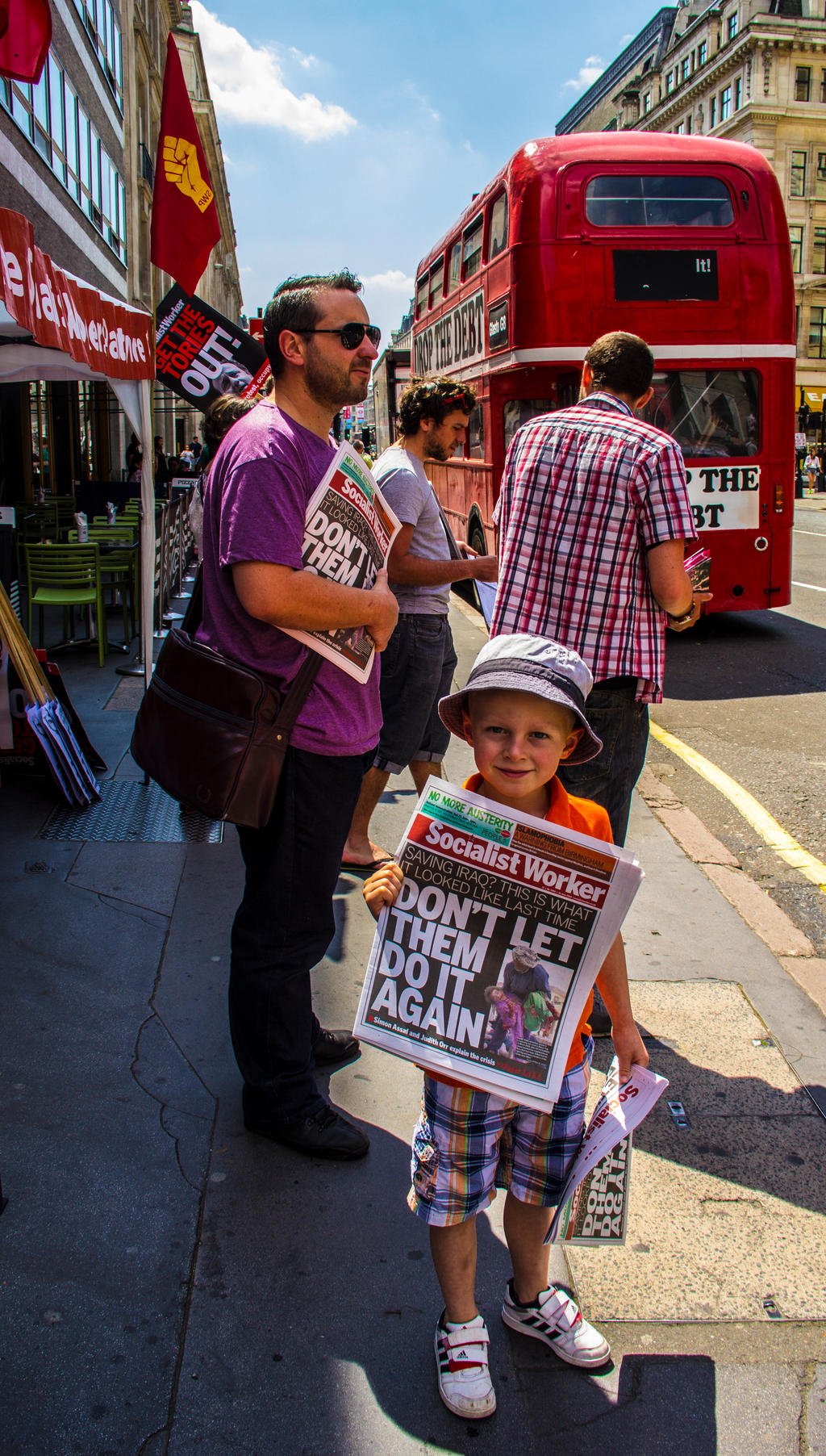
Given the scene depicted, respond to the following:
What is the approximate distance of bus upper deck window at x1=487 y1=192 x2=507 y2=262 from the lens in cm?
934

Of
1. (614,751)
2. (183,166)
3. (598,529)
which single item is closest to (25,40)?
(183,166)

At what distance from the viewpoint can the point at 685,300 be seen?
8.71 meters

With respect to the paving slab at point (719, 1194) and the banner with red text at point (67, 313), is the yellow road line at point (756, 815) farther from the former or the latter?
the banner with red text at point (67, 313)

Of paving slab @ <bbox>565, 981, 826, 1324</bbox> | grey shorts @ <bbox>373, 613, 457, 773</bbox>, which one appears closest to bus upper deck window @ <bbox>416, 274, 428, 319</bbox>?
grey shorts @ <bbox>373, 613, 457, 773</bbox>

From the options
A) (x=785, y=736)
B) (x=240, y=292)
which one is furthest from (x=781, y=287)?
(x=240, y=292)

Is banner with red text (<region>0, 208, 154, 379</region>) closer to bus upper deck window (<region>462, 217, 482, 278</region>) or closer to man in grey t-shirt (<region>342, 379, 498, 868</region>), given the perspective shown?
man in grey t-shirt (<region>342, 379, 498, 868</region>)

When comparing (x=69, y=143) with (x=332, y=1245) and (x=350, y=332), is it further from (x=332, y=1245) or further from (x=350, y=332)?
(x=332, y=1245)

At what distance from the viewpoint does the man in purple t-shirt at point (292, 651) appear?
2.21 meters

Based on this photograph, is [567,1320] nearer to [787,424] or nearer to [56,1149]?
[56,1149]

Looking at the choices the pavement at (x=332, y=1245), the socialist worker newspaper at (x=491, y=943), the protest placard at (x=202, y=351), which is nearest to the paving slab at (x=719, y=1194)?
the pavement at (x=332, y=1245)

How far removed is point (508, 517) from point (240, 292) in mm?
113151

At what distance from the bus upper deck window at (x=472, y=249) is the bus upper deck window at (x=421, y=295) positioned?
3.61 m

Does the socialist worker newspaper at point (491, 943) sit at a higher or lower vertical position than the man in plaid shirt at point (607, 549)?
lower

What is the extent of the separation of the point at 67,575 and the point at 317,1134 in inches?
275
